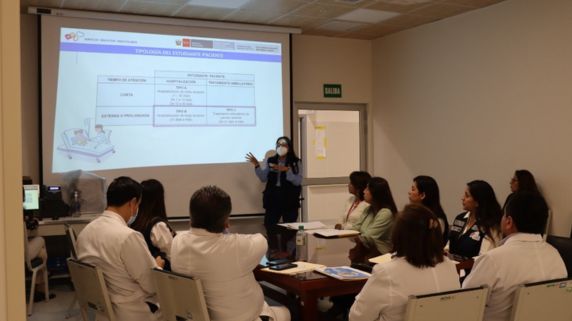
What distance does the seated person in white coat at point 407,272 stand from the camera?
208 cm

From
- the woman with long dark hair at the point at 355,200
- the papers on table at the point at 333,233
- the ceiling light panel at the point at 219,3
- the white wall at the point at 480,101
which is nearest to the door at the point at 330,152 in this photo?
the white wall at the point at 480,101

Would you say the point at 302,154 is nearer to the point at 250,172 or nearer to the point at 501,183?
the point at 250,172

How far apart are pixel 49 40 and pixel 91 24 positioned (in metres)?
0.45

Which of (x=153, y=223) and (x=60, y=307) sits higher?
(x=153, y=223)

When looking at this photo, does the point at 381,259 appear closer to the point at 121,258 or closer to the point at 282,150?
the point at 121,258

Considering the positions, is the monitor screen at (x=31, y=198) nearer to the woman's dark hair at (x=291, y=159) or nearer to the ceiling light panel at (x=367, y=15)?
the woman's dark hair at (x=291, y=159)

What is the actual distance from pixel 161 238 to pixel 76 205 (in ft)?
9.04

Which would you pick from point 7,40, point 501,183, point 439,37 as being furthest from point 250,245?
point 439,37

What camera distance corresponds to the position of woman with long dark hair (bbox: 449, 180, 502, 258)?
10.8 ft

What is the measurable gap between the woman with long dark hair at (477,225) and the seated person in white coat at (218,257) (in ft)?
4.98

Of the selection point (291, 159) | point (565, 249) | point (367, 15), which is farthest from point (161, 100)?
point (565, 249)

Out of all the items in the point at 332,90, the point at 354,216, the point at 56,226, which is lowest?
the point at 56,226

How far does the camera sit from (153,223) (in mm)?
3064

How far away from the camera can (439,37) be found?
6.25 meters
